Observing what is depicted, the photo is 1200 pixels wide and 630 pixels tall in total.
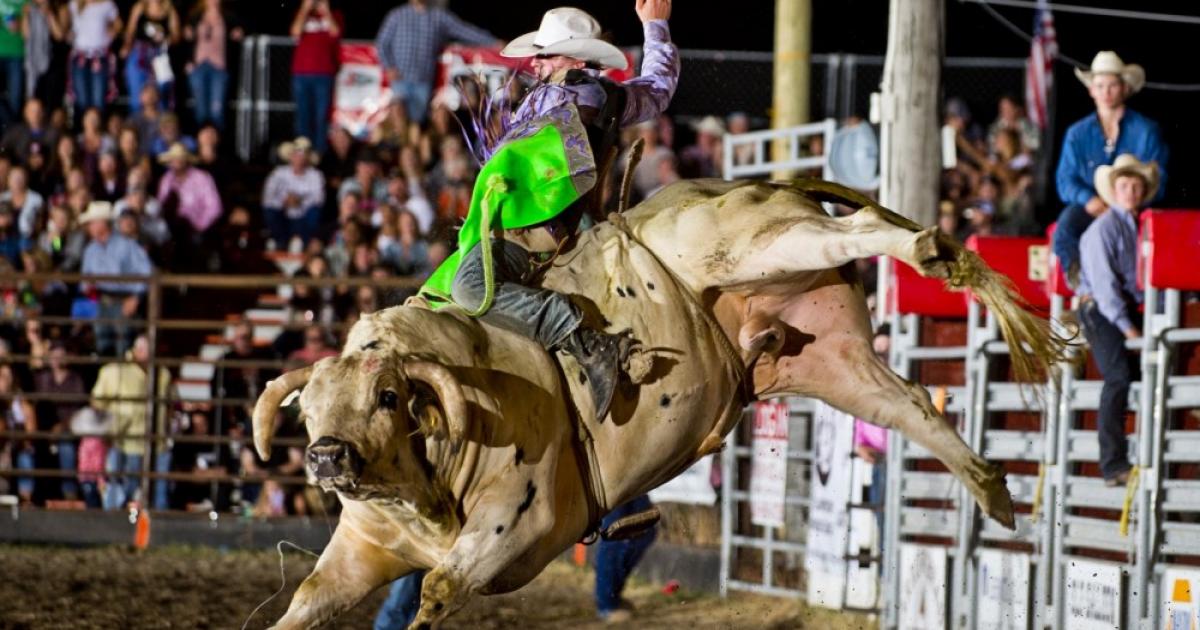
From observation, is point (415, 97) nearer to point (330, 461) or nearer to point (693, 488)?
point (693, 488)

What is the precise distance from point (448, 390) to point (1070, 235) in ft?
13.1

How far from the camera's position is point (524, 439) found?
484cm

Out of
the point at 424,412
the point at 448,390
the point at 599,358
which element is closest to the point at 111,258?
the point at 599,358

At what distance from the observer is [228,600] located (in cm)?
949

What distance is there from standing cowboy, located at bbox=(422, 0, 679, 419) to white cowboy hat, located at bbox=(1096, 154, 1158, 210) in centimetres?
252

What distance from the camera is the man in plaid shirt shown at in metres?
14.5

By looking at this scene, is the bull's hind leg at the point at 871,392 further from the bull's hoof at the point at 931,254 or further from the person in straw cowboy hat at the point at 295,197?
the person in straw cowboy hat at the point at 295,197

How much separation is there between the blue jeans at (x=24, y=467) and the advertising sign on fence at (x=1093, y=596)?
8406mm

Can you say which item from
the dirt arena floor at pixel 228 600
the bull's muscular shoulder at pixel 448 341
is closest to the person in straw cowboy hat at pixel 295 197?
the dirt arena floor at pixel 228 600

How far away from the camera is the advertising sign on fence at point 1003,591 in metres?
7.87

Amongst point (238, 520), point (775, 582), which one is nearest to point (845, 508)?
point (775, 582)

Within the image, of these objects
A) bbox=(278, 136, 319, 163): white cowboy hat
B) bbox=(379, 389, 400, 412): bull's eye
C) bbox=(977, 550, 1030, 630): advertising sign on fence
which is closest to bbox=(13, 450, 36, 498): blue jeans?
bbox=(278, 136, 319, 163): white cowboy hat

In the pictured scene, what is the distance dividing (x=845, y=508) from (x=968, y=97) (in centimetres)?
564

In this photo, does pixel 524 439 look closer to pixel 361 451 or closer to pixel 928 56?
pixel 361 451
